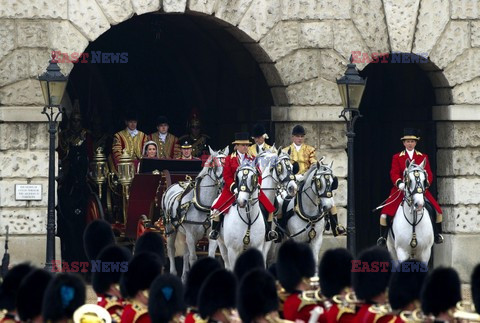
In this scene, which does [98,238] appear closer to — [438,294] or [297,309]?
[297,309]

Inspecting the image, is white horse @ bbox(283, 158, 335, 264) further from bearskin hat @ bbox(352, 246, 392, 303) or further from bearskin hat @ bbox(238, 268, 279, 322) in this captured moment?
bearskin hat @ bbox(238, 268, 279, 322)

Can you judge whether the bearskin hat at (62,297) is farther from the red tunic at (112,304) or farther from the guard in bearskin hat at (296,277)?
the guard in bearskin hat at (296,277)

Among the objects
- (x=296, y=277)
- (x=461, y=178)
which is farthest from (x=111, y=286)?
(x=461, y=178)

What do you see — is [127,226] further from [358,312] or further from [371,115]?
[358,312]

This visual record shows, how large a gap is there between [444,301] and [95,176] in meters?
11.6

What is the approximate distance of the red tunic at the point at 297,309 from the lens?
1468cm

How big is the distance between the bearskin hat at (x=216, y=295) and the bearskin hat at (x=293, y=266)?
89 cm

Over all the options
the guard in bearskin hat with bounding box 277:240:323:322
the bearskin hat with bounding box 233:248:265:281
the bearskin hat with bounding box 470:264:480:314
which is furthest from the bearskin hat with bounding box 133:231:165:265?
the bearskin hat with bounding box 470:264:480:314

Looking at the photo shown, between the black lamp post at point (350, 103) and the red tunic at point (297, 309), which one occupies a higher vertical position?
Result: the black lamp post at point (350, 103)

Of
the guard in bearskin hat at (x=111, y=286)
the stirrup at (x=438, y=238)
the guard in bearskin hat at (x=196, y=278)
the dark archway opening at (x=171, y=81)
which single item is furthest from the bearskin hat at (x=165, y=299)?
the dark archway opening at (x=171, y=81)

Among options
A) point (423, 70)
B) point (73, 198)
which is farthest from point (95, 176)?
point (423, 70)

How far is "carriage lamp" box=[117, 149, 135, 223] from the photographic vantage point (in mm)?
24547

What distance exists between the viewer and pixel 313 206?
74.2ft

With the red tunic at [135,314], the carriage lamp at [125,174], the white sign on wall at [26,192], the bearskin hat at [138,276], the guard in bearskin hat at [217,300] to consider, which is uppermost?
the carriage lamp at [125,174]
